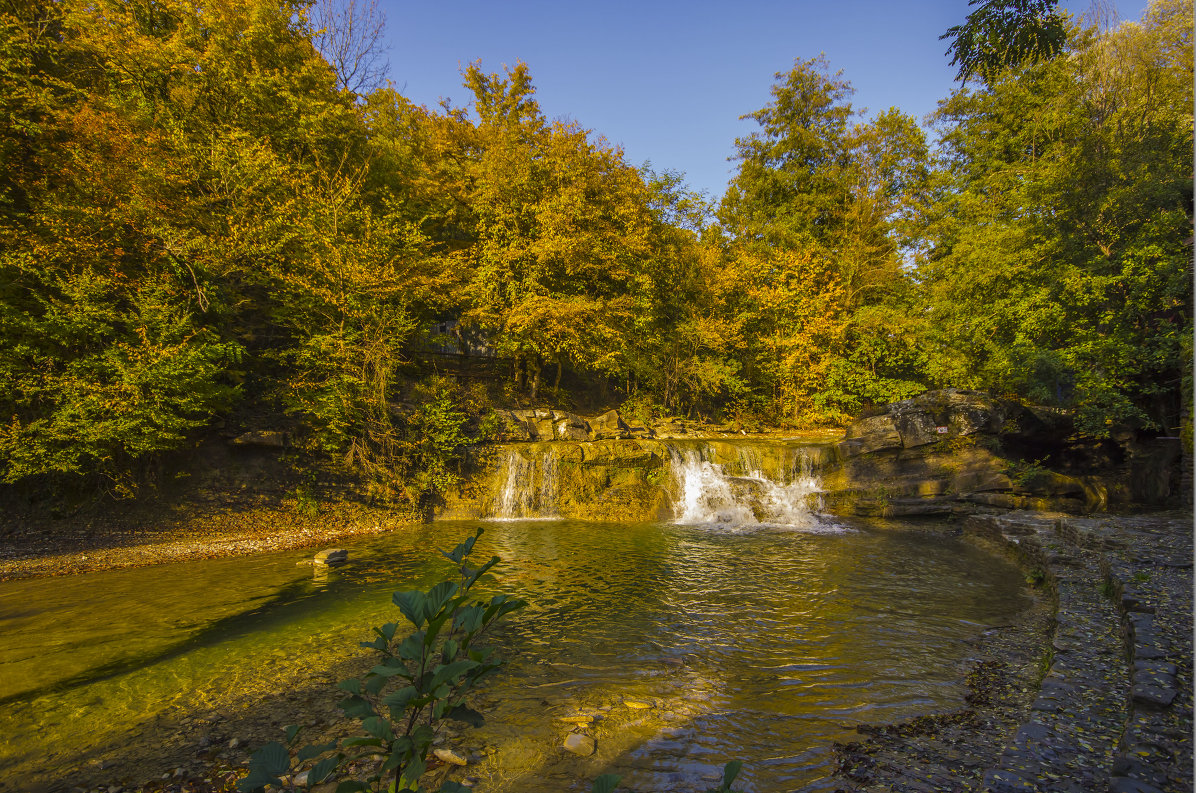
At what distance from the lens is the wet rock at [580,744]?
169 inches

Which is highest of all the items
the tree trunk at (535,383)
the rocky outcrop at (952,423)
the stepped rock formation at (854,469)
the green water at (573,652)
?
the tree trunk at (535,383)

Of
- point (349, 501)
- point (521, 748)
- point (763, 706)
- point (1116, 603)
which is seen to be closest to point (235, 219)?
point (349, 501)

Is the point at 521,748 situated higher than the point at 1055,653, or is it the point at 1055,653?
the point at 1055,653

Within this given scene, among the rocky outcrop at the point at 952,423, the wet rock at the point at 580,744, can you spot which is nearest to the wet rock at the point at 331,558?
the wet rock at the point at 580,744

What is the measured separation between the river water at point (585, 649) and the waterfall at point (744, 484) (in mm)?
3550

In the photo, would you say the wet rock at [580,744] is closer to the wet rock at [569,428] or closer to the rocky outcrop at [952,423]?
the wet rock at [569,428]

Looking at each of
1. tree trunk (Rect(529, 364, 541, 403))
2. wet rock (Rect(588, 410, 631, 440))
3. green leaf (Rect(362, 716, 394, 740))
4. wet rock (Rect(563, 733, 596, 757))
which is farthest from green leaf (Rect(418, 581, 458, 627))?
tree trunk (Rect(529, 364, 541, 403))

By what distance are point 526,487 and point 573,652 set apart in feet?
29.3

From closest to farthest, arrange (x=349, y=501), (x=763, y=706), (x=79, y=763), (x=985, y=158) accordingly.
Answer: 1. (x=79, y=763)
2. (x=763, y=706)
3. (x=349, y=501)
4. (x=985, y=158)

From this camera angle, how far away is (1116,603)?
6.29 metres

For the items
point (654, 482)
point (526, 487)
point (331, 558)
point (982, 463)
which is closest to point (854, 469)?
point (982, 463)

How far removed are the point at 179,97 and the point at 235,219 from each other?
3.83 metres

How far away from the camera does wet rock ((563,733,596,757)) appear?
4.29m

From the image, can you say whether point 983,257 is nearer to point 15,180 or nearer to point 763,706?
point 763,706
